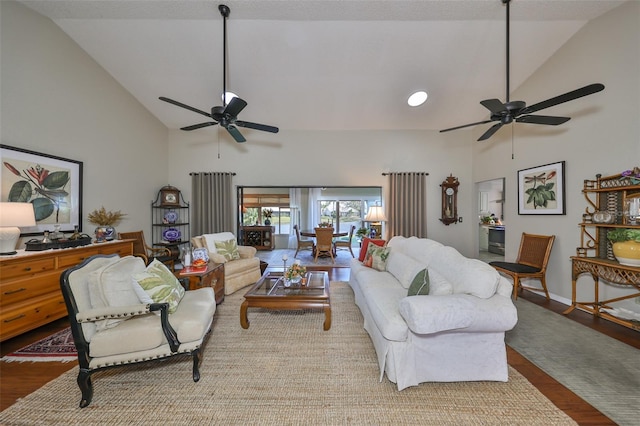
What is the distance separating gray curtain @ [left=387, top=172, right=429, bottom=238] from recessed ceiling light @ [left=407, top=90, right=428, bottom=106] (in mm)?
1535

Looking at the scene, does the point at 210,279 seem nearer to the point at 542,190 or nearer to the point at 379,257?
the point at 379,257

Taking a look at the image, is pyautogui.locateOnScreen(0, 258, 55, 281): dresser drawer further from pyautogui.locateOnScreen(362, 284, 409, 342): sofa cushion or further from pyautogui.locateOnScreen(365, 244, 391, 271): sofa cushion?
pyautogui.locateOnScreen(365, 244, 391, 271): sofa cushion

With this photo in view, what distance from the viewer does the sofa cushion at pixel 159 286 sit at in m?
1.89

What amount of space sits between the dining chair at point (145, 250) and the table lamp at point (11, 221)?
5.96 ft

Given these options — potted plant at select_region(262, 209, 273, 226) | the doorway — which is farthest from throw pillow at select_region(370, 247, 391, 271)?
potted plant at select_region(262, 209, 273, 226)

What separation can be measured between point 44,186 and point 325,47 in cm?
418

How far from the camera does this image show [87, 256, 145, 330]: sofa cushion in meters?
1.76

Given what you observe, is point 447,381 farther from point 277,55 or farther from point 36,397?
point 277,55

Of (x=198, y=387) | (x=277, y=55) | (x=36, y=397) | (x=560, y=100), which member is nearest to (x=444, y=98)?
(x=560, y=100)

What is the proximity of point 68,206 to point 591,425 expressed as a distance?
19.0 ft

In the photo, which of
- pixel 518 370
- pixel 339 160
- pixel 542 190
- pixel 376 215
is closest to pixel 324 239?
pixel 376 215

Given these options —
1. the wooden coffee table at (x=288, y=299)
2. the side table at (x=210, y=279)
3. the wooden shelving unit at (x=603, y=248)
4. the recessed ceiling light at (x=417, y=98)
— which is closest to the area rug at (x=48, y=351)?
the side table at (x=210, y=279)

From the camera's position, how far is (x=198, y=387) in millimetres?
1828

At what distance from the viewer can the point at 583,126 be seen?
3.20 metres
